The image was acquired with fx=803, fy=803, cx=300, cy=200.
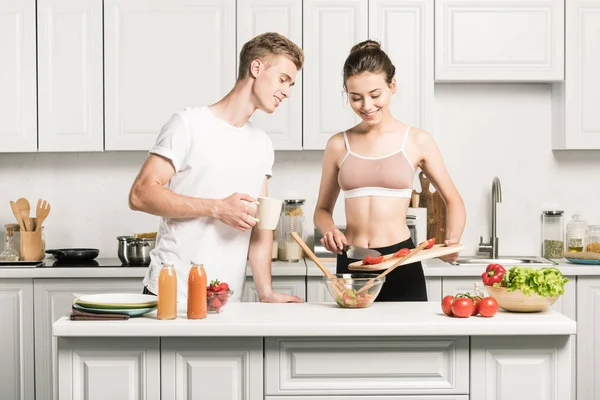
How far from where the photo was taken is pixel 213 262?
277cm

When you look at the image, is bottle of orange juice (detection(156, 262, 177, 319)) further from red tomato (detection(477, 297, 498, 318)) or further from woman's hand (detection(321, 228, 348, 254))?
red tomato (detection(477, 297, 498, 318))

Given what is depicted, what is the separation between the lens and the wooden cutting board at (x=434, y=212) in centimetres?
458

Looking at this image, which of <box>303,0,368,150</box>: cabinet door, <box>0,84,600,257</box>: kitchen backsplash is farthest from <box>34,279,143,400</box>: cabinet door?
<box>303,0,368,150</box>: cabinet door

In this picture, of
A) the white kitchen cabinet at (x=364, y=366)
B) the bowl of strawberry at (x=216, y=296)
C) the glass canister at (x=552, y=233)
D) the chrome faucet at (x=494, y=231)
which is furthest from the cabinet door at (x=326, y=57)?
the white kitchen cabinet at (x=364, y=366)

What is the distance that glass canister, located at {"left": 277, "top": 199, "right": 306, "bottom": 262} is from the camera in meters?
4.29

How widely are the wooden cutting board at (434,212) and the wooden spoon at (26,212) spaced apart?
6.99 ft

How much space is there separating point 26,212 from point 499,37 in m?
2.73

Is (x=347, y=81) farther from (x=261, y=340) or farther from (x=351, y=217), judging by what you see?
(x=261, y=340)

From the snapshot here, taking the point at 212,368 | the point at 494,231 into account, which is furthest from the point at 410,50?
the point at 212,368

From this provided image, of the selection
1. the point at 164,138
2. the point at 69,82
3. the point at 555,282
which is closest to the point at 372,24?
the point at 69,82

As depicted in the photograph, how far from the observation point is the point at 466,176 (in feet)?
15.6

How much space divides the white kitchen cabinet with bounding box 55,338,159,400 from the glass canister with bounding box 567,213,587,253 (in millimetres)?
2947

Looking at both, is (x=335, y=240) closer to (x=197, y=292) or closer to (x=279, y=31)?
(x=197, y=292)

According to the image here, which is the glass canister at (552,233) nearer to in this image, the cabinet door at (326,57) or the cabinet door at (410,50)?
the cabinet door at (410,50)
